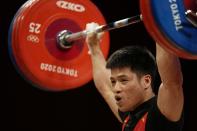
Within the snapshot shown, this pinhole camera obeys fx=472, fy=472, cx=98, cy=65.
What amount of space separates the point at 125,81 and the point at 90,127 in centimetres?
256

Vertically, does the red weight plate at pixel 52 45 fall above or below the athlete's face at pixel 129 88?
above

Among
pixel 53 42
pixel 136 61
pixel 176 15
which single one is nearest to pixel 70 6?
pixel 53 42

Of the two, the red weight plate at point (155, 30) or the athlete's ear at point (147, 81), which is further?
the athlete's ear at point (147, 81)

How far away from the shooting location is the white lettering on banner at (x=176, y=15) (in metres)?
1.81

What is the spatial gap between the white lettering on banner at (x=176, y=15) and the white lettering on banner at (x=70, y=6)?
1143 mm

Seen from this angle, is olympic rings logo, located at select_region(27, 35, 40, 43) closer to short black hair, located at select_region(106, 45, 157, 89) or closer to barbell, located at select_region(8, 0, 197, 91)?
barbell, located at select_region(8, 0, 197, 91)

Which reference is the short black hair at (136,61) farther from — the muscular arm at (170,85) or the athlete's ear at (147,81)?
the muscular arm at (170,85)

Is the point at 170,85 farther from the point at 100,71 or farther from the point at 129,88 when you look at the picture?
the point at 100,71

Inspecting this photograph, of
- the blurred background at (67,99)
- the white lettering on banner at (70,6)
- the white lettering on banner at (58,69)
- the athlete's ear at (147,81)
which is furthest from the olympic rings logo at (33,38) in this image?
the blurred background at (67,99)

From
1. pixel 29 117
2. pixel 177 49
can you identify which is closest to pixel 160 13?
pixel 177 49

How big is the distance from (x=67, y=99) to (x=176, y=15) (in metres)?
2.91

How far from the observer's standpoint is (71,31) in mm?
2885

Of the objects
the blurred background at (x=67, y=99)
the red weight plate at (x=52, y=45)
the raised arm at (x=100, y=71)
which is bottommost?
the blurred background at (x=67, y=99)

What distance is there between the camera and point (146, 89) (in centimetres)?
221
